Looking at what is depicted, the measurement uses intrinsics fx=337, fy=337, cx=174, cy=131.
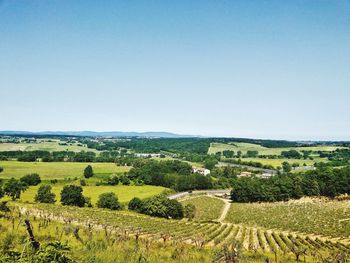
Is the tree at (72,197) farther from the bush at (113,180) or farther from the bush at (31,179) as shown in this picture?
the bush at (113,180)

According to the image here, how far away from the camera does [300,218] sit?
178 feet

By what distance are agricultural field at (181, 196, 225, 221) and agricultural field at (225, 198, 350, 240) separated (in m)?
2.59

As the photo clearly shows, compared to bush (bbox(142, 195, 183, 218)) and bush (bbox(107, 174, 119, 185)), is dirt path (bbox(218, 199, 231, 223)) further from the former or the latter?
bush (bbox(107, 174, 119, 185))

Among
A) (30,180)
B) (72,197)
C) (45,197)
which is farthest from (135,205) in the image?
(30,180)

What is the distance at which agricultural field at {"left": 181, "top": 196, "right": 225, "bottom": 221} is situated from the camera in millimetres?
60000

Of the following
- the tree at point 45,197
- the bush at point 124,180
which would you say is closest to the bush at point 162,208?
the tree at point 45,197

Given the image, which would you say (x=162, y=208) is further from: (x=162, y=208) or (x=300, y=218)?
(x=300, y=218)

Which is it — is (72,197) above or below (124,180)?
above

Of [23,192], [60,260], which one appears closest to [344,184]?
[23,192]

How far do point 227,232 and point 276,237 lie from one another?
5.79 meters

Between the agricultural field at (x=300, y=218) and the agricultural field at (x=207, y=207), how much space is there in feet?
8.48

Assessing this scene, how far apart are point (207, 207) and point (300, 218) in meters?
20.0

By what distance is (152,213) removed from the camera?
5725cm

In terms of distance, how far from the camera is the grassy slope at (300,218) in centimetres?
4559
